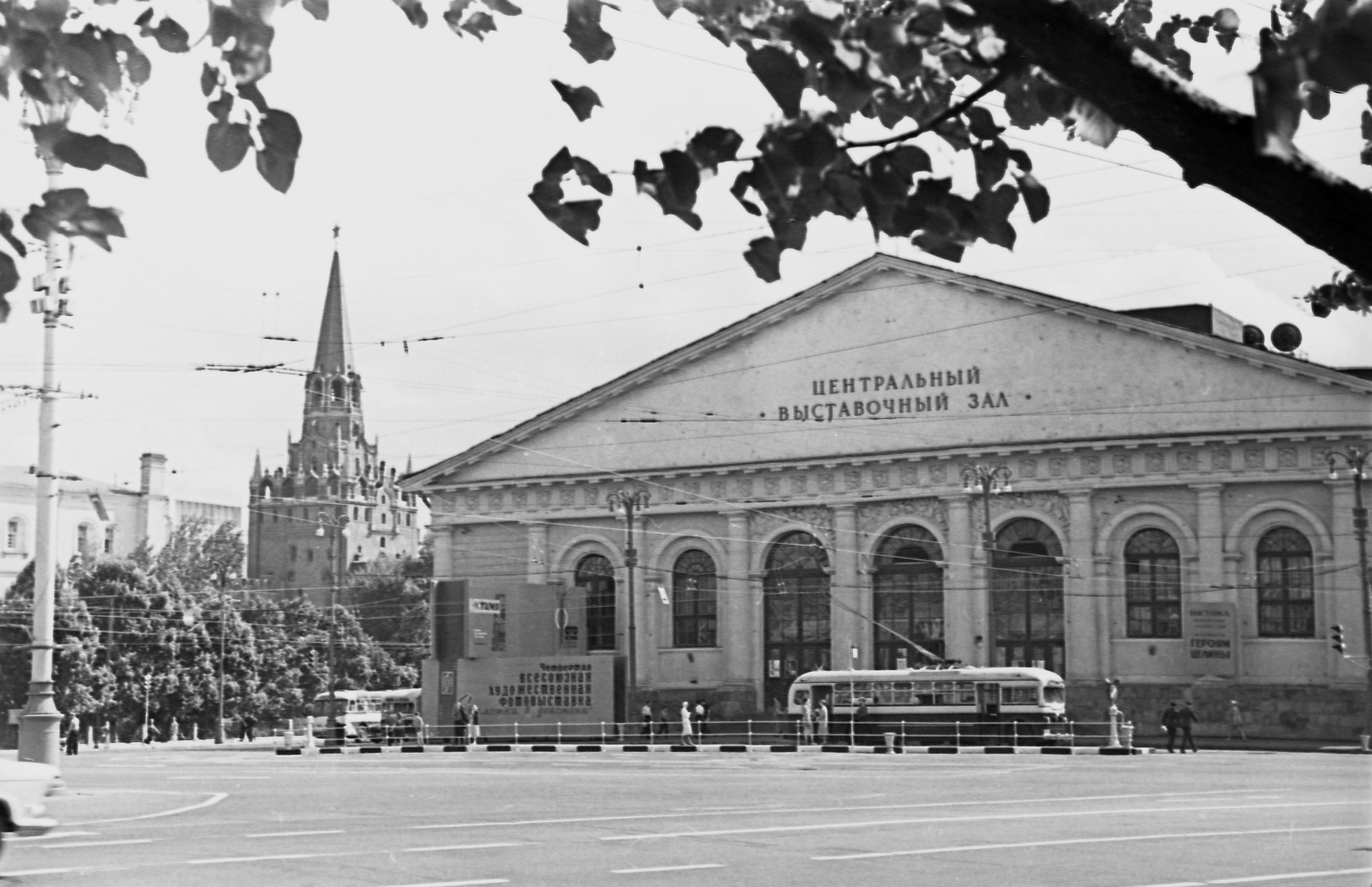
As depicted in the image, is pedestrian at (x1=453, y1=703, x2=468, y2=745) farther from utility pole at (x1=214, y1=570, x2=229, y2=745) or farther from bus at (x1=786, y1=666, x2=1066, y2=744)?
utility pole at (x1=214, y1=570, x2=229, y2=745)

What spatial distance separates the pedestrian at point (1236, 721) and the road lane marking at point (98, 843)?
40229 millimetres

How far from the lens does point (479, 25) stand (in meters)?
6.36

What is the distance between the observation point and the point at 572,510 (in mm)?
67625

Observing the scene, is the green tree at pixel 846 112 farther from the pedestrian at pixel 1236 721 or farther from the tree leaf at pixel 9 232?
the pedestrian at pixel 1236 721

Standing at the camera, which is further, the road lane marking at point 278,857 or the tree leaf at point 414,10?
the road lane marking at point 278,857

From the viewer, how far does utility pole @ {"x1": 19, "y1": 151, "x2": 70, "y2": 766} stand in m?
26.9

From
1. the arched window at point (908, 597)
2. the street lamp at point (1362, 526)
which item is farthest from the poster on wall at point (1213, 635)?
the arched window at point (908, 597)

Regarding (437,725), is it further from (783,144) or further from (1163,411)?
(783,144)

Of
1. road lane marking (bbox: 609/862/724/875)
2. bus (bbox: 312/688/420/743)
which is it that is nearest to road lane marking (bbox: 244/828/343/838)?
road lane marking (bbox: 609/862/724/875)

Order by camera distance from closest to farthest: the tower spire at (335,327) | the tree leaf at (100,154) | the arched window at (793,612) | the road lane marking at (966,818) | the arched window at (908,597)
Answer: the tree leaf at (100,154) < the road lane marking at (966,818) < the arched window at (908,597) < the arched window at (793,612) < the tower spire at (335,327)

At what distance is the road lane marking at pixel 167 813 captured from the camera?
72.1 ft

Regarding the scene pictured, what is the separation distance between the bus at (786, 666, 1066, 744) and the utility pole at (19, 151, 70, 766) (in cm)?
2702

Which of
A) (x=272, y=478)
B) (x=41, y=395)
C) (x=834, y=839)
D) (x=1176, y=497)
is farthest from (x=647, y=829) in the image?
(x=272, y=478)

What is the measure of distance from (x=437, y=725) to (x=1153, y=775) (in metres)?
34.4
